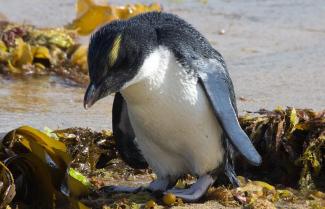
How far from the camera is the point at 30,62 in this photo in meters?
6.77

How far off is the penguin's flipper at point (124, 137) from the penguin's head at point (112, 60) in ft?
1.92

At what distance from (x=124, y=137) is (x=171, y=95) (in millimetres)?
542

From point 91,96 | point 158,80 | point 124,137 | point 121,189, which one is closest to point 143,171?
point 124,137

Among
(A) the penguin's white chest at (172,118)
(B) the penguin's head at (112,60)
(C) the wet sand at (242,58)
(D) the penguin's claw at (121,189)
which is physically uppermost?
(B) the penguin's head at (112,60)

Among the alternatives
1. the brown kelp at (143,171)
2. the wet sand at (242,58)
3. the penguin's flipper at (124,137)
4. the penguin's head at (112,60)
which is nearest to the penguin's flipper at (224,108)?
the brown kelp at (143,171)

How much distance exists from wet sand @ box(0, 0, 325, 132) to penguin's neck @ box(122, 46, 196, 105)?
5.39ft

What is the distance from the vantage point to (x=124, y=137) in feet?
13.1

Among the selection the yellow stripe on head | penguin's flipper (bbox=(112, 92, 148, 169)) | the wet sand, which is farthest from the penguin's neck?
the wet sand

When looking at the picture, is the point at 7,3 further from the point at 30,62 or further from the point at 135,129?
the point at 135,129

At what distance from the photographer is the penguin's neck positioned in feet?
11.3

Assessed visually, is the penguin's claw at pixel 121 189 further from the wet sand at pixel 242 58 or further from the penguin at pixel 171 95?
the wet sand at pixel 242 58

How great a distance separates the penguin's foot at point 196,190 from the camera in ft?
12.1

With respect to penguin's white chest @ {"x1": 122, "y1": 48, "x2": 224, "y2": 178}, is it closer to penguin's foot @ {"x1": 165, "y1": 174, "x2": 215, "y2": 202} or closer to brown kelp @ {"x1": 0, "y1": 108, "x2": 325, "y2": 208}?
penguin's foot @ {"x1": 165, "y1": 174, "x2": 215, "y2": 202}

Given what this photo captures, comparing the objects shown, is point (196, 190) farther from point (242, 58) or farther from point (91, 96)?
point (242, 58)
